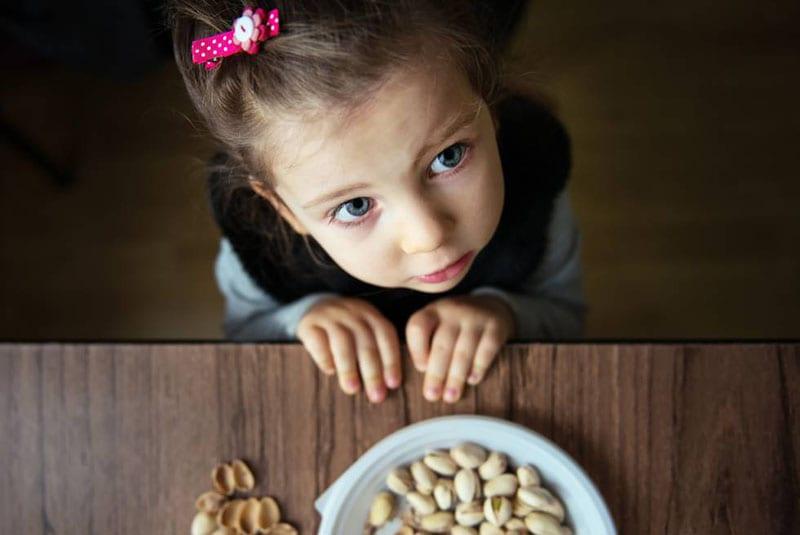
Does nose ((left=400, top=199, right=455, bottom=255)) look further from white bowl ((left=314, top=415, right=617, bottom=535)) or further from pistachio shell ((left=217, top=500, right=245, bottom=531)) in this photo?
pistachio shell ((left=217, top=500, right=245, bottom=531))

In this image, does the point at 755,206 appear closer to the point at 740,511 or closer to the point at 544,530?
the point at 740,511

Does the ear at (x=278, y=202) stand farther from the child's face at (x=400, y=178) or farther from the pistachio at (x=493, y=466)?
the pistachio at (x=493, y=466)

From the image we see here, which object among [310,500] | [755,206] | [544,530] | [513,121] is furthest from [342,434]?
[755,206]

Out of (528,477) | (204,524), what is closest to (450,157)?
(528,477)

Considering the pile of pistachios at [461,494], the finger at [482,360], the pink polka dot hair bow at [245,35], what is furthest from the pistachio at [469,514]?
the pink polka dot hair bow at [245,35]

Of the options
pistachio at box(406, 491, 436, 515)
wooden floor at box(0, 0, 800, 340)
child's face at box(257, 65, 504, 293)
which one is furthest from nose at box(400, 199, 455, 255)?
wooden floor at box(0, 0, 800, 340)

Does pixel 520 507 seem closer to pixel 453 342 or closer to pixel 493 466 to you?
pixel 493 466
